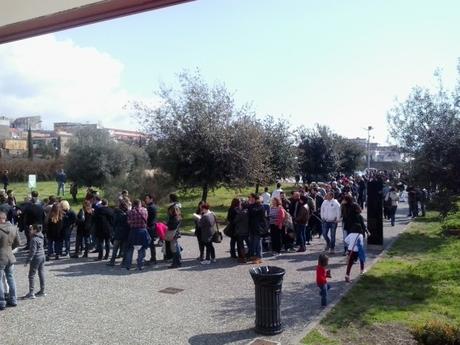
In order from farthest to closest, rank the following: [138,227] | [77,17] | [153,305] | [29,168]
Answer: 1. [29,168]
2. [138,227]
3. [153,305]
4. [77,17]

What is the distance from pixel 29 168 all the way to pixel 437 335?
46.5 meters

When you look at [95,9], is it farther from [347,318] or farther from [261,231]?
[261,231]

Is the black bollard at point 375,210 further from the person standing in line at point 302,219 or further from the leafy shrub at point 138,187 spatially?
the leafy shrub at point 138,187

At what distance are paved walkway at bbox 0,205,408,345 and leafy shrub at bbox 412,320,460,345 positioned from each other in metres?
1.82

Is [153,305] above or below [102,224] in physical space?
below

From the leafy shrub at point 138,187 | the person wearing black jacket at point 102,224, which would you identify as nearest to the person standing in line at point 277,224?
the person wearing black jacket at point 102,224

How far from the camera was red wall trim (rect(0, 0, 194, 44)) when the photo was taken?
2234 millimetres

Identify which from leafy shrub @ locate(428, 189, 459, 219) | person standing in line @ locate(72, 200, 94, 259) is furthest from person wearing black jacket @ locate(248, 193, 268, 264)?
person standing in line @ locate(72, 200, 94, 259)

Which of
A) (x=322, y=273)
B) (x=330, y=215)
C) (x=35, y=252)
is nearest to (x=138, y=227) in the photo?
(x=35, y=252)

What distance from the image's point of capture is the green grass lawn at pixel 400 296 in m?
7.06

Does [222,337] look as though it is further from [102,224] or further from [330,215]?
[330,215]

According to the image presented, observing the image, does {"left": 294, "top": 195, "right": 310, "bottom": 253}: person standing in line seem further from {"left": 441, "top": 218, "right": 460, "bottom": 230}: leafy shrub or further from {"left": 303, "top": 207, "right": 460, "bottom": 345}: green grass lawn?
{"left": 441, "top": 218, "right": 460, "bottom": 230}: leafy shrub

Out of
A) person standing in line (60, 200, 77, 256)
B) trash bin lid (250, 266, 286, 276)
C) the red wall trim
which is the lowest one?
trash bin lid (250, 266, 286, 276)

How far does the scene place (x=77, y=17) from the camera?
2.48 metres
